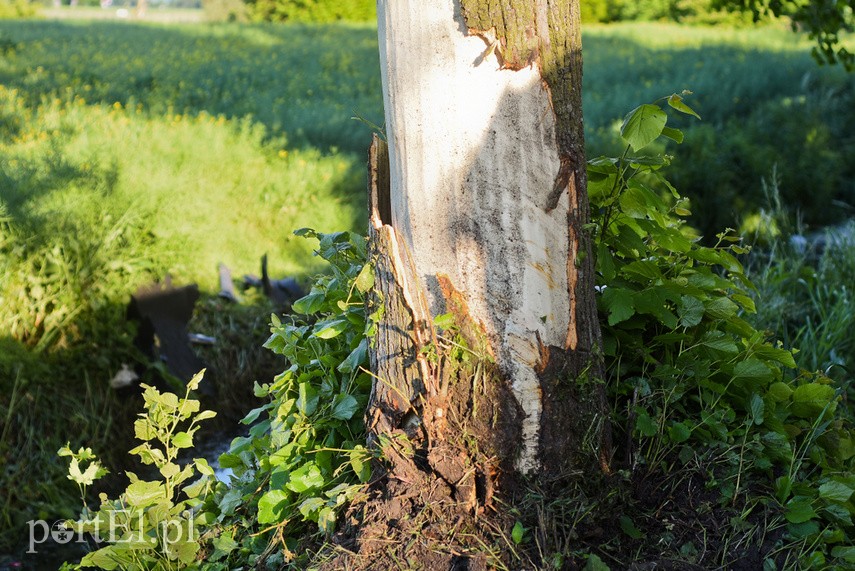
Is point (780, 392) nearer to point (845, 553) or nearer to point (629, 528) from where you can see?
point (845, 553)

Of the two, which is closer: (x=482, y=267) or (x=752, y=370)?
(x=482, y=267)

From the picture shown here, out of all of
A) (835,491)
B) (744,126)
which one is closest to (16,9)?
(744,126)

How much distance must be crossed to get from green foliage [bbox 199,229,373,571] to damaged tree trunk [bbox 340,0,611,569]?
0.15m

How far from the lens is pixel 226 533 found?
6.88ft

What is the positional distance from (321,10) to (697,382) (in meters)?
25.2

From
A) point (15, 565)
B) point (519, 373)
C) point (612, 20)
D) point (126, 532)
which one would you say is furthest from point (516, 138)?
point (612, 20)

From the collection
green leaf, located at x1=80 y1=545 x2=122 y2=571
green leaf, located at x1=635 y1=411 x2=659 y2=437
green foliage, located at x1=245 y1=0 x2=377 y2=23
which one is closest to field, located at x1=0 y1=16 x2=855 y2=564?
green leaf, located at x1=635 y1=411 x2=659 y2=437

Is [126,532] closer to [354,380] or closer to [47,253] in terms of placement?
[354,380]

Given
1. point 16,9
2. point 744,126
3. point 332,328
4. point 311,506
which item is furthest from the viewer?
point 16,9

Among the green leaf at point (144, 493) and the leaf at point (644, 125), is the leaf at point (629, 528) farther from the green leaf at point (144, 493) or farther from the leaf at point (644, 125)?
the green leaf at point (144, 493)

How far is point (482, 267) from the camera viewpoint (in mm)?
1844

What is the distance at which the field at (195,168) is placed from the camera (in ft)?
15.2

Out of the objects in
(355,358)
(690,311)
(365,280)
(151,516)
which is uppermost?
(365,280)

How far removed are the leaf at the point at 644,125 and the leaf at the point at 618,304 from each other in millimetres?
371
